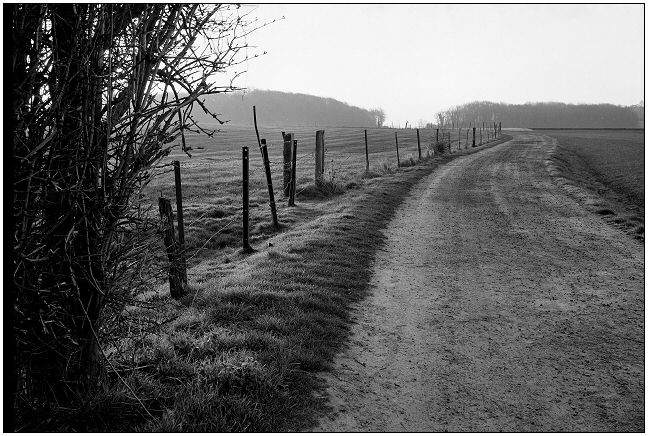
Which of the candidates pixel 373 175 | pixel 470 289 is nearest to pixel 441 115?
pixel 373 175

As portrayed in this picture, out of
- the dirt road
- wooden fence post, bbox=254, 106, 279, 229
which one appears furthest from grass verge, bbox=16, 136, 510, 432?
wooden fence post, bbox=254, 106, 279, 229

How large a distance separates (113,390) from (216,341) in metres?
1.28

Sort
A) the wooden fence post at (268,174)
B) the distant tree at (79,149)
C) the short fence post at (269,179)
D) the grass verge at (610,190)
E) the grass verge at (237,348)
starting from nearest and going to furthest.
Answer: the distant tree at (79,149) < the grass verge at (237,348) < the wooden fence post at (268,174) < the short fence post at (269,179) < the grass verge at (610,190)

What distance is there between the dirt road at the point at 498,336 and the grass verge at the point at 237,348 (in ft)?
1.05

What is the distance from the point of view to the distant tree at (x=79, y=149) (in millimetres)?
3174

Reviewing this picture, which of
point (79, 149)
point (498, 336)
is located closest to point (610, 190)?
point (498, 336)

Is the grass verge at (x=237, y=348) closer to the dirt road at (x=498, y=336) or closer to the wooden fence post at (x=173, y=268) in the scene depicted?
the wooden fence post at (x=173, y=268)

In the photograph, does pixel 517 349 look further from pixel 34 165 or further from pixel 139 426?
pixel 34 165

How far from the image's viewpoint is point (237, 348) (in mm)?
5023

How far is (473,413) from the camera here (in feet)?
13.9

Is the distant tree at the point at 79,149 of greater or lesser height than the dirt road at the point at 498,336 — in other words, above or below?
above

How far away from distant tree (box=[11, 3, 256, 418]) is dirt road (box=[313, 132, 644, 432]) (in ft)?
6.43

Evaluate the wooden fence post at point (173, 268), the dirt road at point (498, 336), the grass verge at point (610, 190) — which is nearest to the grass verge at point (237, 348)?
the wooden fence post at point (173, 268)

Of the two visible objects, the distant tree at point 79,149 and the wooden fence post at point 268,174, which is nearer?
the distant tree at point 79,149
